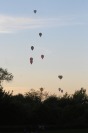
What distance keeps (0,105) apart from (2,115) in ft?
5.91

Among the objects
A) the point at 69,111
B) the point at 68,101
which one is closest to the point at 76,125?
the point at 69,111

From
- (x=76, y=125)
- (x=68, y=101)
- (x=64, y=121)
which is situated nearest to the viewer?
(x=76, y=125)

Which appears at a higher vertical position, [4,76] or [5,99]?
[4,76]

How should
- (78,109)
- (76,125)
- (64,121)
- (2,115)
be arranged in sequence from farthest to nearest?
(78,109)
(64,121)
(76,125)
(2,115)

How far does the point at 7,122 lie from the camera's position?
8656 centimetres

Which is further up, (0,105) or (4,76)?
(4,76)

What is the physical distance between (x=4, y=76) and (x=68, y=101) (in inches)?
681

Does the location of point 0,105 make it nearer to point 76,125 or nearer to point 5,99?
point 5,99

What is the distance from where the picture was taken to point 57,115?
103000 mm

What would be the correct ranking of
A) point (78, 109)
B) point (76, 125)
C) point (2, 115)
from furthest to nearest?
point (78, 109) < point (76, 125) < point (2, 115)

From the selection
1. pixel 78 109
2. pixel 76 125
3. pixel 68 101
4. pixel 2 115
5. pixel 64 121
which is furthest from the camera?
pixel 68 101

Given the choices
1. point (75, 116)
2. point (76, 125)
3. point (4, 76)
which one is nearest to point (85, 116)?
point (75, 116)

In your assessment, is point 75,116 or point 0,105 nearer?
point 0,105

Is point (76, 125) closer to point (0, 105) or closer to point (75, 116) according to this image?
point (75, 116)
